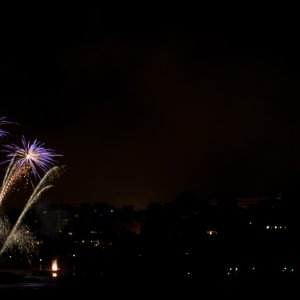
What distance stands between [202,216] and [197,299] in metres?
79.0

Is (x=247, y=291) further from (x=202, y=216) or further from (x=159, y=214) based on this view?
(x=159, y=214)

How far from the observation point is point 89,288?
A: 118ft

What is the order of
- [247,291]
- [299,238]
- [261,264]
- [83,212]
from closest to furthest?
1. [247,291]
2. [261,264]
3. [299,238]
4. [83,212]

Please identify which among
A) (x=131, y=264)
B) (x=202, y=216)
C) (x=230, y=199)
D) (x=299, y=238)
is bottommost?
(x=131, y=264)

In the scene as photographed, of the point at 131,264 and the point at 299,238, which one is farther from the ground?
the point at 299,238

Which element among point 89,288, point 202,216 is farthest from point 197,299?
point 202,216

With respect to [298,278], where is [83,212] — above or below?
above

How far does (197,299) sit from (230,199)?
102 m

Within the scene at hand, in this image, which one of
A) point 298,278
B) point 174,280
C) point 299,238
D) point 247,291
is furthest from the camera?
point 299,238

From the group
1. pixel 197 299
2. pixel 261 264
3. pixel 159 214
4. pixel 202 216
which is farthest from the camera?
pixel 159 214

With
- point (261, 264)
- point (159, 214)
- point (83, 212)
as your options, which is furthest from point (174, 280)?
point (83, 212)

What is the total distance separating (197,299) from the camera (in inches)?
1233

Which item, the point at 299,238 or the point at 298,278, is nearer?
the point at 298,278

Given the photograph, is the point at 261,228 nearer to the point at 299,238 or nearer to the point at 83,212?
the point at 299,238
